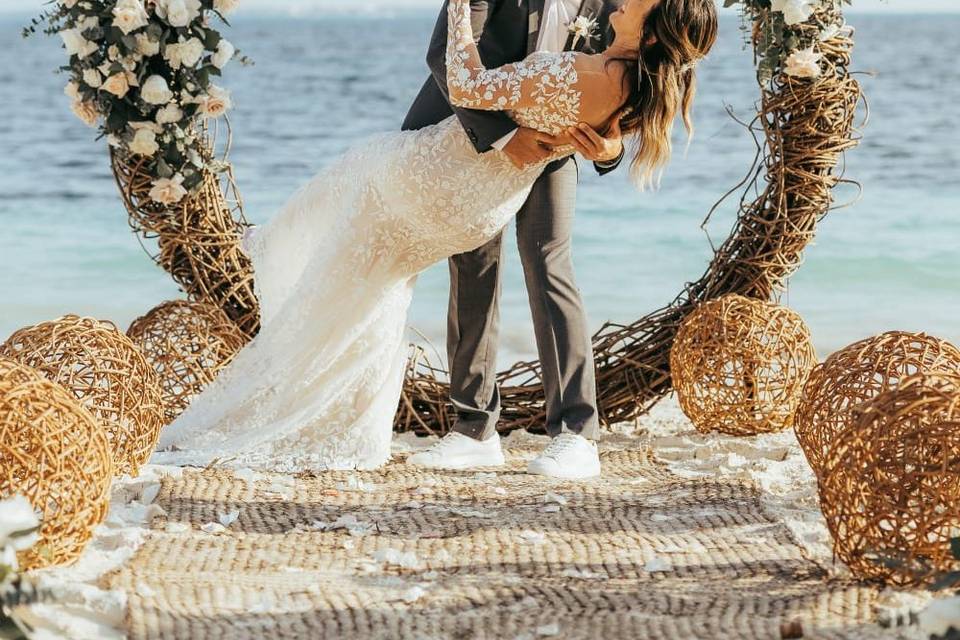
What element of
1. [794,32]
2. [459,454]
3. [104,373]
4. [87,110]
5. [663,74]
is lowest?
[459,454]

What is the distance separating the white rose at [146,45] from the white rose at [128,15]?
0.03m

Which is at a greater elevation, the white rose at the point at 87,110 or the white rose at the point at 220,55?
the white rose at the point at 220,55

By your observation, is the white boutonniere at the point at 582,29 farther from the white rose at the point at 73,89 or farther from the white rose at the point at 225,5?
the white rose at the point at 73,89

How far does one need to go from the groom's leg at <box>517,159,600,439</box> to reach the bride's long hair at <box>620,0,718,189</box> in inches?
14.1

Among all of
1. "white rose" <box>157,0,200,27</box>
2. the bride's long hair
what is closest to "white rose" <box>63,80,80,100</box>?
"white rose" <box>157,0,200,27</box>

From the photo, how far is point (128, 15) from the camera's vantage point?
4.14 meters

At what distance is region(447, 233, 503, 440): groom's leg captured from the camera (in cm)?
402

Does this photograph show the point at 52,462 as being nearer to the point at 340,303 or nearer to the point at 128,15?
the point at 340,303

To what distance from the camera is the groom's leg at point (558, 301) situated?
3.91 m

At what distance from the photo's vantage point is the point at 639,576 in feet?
9.43

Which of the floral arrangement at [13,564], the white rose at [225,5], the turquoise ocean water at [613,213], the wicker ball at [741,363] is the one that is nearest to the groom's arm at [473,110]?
the white rose at [225,5]

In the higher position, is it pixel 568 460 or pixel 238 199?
pixel 238 199

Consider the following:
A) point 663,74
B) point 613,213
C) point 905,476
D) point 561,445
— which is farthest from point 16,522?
point 613,213

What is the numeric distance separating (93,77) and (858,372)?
267cm
